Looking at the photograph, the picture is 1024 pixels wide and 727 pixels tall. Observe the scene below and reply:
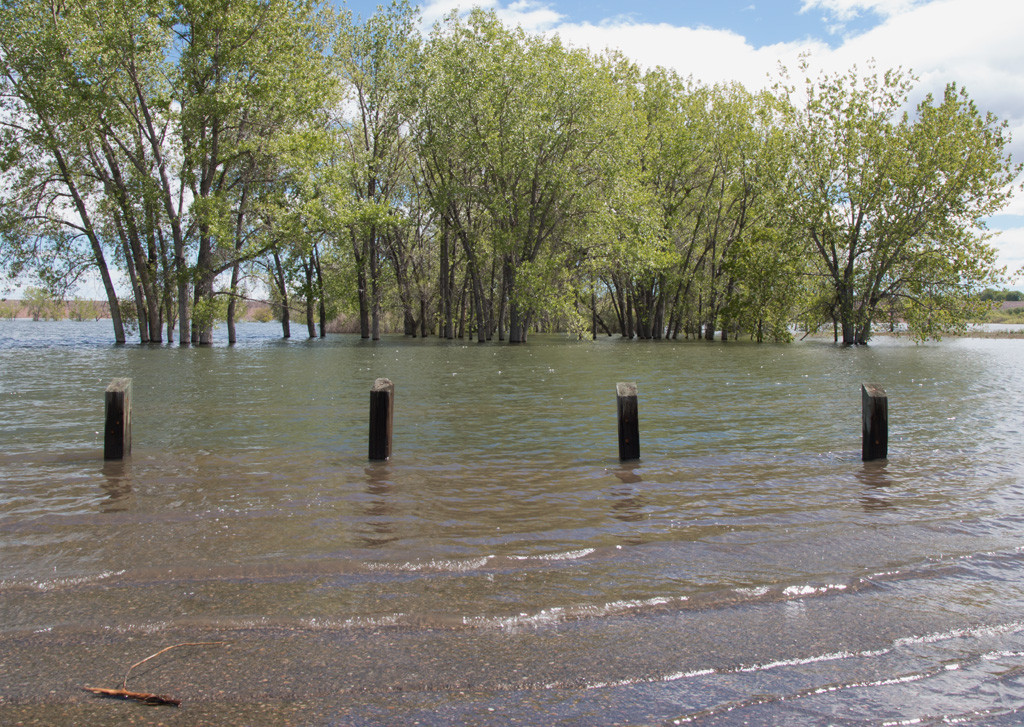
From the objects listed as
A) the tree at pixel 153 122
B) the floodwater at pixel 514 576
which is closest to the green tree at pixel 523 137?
the tree at pixel 153 122

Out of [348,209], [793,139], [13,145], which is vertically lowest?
[348,209]

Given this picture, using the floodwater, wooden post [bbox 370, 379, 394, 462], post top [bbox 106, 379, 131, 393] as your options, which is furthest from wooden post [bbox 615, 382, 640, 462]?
post top [bbox 106, 379, 131, 393]

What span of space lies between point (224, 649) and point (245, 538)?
2355mm

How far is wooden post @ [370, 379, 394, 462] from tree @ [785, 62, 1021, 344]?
4285 centimetres

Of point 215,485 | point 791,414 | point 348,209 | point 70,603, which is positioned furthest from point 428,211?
point 70,603

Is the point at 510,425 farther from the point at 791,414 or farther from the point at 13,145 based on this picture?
the point at 13,145

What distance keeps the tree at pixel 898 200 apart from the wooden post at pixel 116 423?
4496 centimetres

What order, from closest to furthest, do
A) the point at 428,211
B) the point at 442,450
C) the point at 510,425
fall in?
the point at 442,450 → the point at 510,425 → the point at 428,211

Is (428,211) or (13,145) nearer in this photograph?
(13,145)

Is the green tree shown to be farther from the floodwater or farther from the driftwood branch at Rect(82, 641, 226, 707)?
the driftwood branch at Rect(82, 641, 226, 707)

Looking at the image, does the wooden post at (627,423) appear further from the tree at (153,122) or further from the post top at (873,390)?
the tree at (153,122)

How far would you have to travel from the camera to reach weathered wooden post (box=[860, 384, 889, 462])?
10.3m

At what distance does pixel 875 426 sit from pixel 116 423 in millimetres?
10906

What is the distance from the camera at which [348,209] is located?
4041cm
